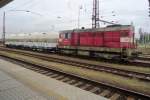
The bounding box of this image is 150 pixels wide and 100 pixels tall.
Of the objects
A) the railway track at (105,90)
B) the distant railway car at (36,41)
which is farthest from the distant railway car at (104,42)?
the railway track at (105,90)

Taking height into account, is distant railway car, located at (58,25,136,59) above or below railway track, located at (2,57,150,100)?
above

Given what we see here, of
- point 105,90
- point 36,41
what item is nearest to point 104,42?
point 105,90

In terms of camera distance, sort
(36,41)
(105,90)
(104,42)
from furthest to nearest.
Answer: (36,41) → (104,42) → (105,90)

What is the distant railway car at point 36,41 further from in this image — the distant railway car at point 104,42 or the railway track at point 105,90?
the railway track at point 105,90

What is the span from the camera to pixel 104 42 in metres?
20.8

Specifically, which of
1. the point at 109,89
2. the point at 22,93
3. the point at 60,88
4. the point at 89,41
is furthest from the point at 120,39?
the point at 22,93

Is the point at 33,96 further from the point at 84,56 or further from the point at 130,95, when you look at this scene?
the point at 84,56

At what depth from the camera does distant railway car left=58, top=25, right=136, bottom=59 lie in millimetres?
18766

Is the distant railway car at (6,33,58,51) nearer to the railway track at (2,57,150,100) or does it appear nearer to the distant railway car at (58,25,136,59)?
the distant railway car at (58,25,136,59)

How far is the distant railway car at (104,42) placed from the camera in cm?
1877

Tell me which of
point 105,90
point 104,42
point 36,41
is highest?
point 36,41

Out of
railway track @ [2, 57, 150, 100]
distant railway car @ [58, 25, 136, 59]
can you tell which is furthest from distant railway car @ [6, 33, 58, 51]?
railway track @ [2, 57, 150, 100]

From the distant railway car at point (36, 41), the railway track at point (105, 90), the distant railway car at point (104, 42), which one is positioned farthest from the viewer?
the distant railway car at point (36, 41)

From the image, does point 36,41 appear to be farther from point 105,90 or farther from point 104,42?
point 105,90
